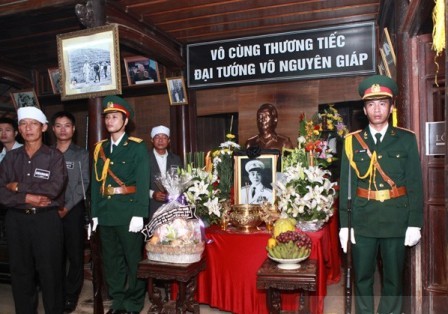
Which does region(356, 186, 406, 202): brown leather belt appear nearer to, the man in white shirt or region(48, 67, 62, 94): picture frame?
the man in white shirt

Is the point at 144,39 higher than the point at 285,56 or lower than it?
higher

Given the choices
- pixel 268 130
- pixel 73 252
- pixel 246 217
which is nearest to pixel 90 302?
pixel 73 252

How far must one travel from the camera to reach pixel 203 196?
152 inches

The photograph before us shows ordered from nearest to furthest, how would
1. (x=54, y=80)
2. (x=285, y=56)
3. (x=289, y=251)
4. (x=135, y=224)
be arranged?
(x=289, y=251), (x=135, y=224), (x=285, y=56), (x=54, y=80)

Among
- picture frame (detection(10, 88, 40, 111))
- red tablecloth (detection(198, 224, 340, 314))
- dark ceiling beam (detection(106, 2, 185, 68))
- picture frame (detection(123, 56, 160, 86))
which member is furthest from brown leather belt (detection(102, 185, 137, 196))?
picture frame (detection(10, 88, 40, 111))

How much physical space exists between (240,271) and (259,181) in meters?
0.90

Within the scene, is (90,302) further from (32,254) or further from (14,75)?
(14,75)

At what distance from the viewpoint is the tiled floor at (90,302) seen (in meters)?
4.03

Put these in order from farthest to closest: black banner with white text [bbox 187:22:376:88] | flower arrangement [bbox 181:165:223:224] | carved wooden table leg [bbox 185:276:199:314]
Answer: black banner with white text [bbox 187:22:376:88], flower arrangement [bbox 181:165:223:224], carved wooden table leg [bbox 185:276:199:314]

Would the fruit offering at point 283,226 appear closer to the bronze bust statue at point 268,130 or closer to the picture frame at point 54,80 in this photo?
the bronze bust statue at point 268,130

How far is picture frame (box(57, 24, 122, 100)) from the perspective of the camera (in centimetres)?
430

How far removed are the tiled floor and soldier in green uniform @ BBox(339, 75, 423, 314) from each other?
1.00 meters

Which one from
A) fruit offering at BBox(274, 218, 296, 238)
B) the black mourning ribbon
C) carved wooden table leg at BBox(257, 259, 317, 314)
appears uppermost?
the black mourning ribbon

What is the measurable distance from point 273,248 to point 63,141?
2543 mm
